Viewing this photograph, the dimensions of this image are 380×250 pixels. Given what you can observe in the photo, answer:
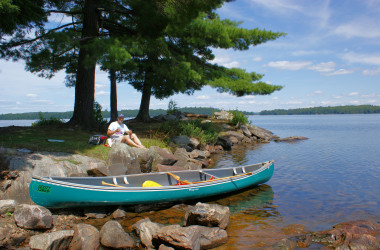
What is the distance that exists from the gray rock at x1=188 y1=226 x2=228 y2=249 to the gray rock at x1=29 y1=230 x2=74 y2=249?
241 centimetres

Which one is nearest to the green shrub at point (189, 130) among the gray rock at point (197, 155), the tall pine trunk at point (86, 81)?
the gray rock at point (197, 155)

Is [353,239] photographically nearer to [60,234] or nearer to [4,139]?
[60,234]

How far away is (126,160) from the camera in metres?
9.30

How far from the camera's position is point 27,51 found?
14.1 metres

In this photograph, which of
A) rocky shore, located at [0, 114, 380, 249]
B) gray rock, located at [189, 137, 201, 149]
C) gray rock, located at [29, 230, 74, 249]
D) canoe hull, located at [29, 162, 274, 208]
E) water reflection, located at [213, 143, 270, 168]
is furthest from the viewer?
gray rock, located at [189, 137, 201, 149]

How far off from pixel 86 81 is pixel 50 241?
1015 cm

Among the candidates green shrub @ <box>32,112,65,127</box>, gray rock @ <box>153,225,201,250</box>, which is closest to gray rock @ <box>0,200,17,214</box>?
gray rock @ <box>153,225,201,250</box>

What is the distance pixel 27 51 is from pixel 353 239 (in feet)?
48.0

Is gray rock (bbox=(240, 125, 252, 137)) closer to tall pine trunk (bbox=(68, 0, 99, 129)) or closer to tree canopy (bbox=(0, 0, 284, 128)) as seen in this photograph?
tree canopy (bbox=(0, 0, 284, 128))

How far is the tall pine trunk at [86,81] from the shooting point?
46.1ft

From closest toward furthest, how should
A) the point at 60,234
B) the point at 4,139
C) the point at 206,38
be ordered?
the point at 60,234, the point at 4,139, the point at 206,38

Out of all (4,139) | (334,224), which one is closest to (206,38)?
(4,139)

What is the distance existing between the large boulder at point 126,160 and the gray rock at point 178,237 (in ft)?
11.0

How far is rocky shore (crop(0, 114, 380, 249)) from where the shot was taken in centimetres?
551
